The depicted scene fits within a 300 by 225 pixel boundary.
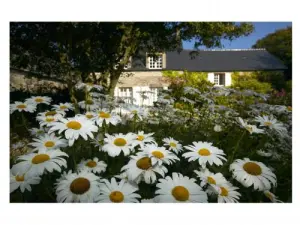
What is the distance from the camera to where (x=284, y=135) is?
5.28 feet

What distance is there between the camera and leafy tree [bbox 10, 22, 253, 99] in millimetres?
2900

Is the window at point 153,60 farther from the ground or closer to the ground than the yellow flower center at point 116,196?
farther from the ground

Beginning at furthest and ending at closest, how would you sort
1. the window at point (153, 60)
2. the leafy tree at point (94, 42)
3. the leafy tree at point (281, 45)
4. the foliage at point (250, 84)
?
1. the window at point (153, 60)
2. the foliage at point (250, 84)
3. the leafy tree at point (94, 42)
4. the leafy tree at point (281, 45)

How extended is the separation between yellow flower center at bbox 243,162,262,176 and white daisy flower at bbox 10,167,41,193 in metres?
0.88

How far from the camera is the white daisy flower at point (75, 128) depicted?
4.00 ft

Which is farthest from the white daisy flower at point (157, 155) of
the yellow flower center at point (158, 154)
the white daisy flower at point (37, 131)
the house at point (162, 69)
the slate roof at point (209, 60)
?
the slate roof at point (209, 60)

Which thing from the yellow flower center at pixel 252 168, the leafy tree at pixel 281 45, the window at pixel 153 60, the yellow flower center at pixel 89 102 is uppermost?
the window at pixel 153 60

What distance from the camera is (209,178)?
1175mm

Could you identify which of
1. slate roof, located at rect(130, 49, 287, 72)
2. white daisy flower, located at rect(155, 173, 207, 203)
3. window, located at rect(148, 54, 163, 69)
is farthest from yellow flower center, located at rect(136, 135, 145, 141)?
window, located at rect(148, 54, 163, 69)

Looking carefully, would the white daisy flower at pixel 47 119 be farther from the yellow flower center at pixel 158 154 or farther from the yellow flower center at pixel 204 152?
the yellow flower center at pixel 204 152

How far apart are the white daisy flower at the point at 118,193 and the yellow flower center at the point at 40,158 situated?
0.86 feet

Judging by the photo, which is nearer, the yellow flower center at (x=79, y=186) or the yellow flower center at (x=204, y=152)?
the yellow flower center at (x=79, y=186)

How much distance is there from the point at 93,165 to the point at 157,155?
0.96 feet

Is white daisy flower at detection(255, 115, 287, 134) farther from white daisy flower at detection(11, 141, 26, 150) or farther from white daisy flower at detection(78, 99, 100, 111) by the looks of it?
white daisy flower at detection(11, 141, 26, 150)
